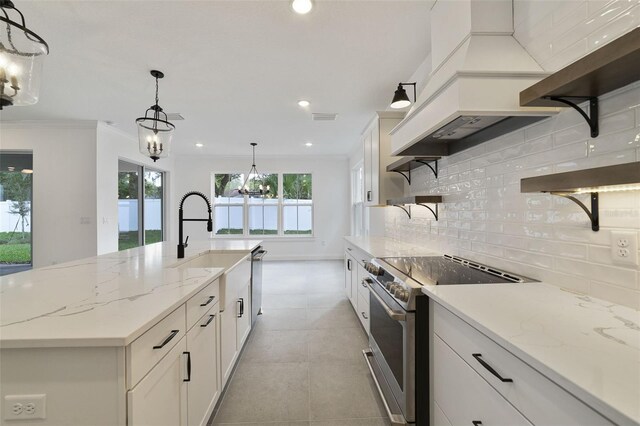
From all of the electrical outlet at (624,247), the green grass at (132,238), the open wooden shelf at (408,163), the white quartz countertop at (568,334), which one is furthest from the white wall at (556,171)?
the green grass at (132,238)

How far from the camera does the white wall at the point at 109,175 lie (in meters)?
4.65

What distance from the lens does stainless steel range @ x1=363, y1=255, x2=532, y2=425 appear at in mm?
1374

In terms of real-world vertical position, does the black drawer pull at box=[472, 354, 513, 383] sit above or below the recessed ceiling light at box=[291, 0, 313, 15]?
below

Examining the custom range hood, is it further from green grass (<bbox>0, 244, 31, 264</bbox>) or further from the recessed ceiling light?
green grass (<bbox>0, 244, 31, 264</bbox>)

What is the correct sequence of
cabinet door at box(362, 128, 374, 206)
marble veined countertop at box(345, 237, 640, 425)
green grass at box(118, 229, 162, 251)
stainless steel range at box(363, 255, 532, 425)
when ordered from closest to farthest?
marble veined countertop at box(345, 237, 640, 425), stainless steel range at box(363, 255, 532, 425), cabinet door at box(362, 128, 374, 206), green grass at box(118, 229, 162, 251)

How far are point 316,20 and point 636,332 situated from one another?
2388 mm

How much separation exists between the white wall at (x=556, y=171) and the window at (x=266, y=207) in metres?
5.69

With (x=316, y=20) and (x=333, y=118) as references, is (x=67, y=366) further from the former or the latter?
(x=333, y=118)

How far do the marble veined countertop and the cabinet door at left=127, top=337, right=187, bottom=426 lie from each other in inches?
44.3

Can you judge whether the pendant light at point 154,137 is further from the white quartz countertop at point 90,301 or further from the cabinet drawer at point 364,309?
the cabinet drawer at point 364,309

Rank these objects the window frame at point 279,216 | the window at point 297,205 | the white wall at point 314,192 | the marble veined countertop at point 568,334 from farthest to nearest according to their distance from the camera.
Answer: the window at point 297,205 → the window frame at point 279,216 → the white wall at point 314,192 → the marble veined countertop at point 568,334

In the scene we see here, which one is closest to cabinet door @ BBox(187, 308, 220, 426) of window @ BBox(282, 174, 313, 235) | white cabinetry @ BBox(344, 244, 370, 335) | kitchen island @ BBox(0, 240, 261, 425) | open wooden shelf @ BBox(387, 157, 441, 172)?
kitchen island @ BBox(0, 240, 261, 425)

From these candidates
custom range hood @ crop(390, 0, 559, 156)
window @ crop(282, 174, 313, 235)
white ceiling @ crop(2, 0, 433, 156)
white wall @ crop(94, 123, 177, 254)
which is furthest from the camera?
window @ crop(282, 174, 313, 235)

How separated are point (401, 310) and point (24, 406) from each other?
1.42m
